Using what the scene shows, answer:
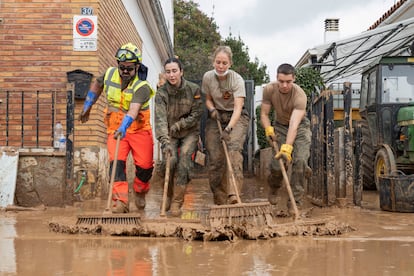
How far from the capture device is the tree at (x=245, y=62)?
37.1 metres

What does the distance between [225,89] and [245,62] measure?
3095cm

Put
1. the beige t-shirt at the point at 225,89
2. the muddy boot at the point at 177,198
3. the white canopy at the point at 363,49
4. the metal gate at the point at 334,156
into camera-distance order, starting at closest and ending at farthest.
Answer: the muddy boot at the point at 177,198 → the beige t-shirt at the point at 225,89 → the metal gate at the point at 334,156 → the white canopy at the point at 363,49

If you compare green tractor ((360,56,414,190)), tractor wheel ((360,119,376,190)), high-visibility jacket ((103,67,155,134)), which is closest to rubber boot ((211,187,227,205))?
high-visibility jacket ((103,67,155,134))

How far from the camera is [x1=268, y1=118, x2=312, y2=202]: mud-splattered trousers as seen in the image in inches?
271

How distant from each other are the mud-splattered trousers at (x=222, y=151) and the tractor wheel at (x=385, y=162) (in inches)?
129

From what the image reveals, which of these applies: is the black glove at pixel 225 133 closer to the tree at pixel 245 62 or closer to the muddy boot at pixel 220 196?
the muddy boot at pixel 220 196

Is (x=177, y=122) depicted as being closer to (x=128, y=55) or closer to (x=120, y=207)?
(x=128, y=55)

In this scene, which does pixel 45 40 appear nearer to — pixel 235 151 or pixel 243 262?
pixel 235 151

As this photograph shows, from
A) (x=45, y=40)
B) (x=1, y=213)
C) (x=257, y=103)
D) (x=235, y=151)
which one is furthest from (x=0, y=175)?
(x=257, y=103)

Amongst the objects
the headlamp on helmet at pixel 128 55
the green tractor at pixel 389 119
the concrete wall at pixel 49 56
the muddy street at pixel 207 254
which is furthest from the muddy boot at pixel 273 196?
the green tractor at pixel 389 119

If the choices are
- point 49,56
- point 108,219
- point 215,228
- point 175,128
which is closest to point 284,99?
point 175,128

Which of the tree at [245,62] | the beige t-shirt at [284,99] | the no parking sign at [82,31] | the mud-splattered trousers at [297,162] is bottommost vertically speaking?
the mud-splattered trousers at [297,162]

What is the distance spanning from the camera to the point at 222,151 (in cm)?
701

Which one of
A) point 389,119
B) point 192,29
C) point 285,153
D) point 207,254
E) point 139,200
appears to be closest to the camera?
point 207,254
